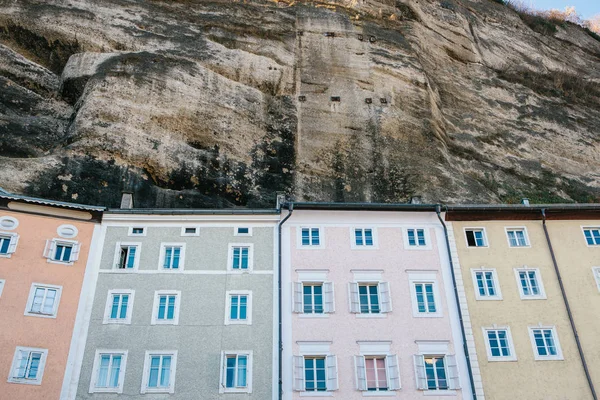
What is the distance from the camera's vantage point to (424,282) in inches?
991

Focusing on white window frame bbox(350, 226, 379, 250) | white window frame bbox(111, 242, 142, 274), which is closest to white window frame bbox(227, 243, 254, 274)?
white window frame bbox(111, 242, 142, 274)

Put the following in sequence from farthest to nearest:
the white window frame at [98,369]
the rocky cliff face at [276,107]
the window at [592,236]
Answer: the rocky cliff face at [276,107] < the window at [592,236] < the white window frame at [98,369]

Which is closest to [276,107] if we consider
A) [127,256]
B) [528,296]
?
[127,256]

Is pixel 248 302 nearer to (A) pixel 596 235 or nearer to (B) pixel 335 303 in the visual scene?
(B) pixel 335 303

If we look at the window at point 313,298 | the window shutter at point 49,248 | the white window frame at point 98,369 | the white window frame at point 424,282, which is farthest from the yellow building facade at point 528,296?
the window shutter at point 49,248

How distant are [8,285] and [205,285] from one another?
686 centimetres

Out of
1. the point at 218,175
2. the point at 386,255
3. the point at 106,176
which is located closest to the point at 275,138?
the point at 218,175

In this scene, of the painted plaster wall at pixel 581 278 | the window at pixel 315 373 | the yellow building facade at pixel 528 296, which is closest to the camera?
the window at pixel 315 373

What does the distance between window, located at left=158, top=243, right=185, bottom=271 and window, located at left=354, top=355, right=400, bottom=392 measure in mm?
7585

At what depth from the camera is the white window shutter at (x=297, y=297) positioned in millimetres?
24100

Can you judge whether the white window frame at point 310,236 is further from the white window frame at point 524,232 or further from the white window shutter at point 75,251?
the white window shutter at point 75,251

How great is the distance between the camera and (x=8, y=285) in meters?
22.9

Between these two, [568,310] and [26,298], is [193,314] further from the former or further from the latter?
[568,310]

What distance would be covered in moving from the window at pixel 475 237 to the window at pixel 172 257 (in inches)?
450
